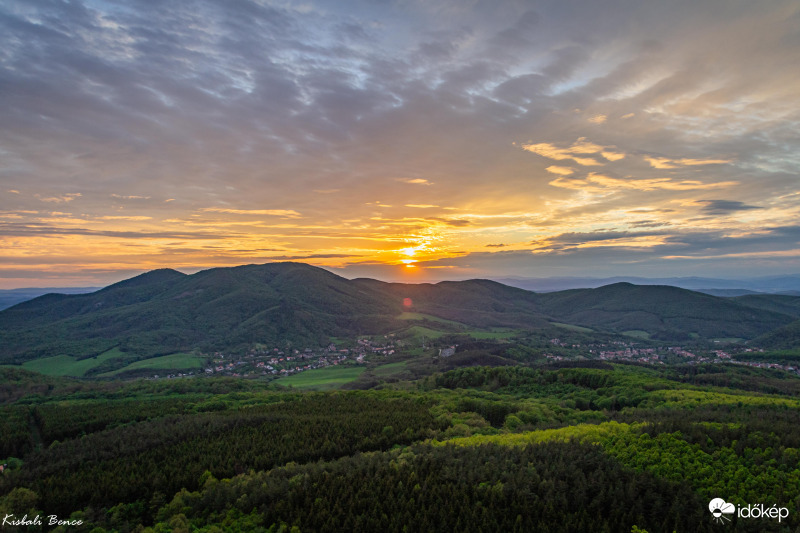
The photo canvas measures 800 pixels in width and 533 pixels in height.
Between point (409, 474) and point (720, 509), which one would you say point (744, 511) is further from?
point (409, 474)

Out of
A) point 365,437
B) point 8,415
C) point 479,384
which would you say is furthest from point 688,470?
point 8,415

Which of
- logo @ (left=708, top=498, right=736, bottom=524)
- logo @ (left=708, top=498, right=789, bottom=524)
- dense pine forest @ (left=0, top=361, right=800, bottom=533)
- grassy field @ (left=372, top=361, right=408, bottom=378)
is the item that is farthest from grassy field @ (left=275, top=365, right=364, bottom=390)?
logo @ (left=708, top=498, right=789, bottom=524)

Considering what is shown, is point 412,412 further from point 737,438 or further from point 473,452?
point 737,438

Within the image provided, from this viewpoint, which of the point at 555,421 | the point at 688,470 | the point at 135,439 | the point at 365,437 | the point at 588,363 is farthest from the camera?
the point at 588,363

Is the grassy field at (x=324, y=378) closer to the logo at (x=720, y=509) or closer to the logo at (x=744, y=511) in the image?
the logo at (x=720, y=509)

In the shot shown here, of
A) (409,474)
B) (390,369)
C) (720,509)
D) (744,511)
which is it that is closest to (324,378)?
(390,369)

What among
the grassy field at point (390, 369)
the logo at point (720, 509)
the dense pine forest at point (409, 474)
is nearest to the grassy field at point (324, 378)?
the grassy field at point (390, 369)
